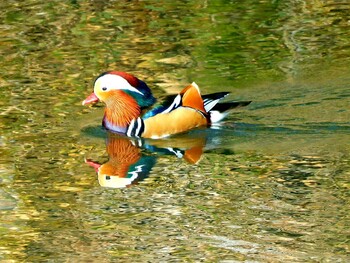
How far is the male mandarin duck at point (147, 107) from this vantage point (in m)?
11.0

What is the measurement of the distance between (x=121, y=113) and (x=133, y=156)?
86 centimetres

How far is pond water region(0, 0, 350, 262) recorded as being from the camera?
319 inches

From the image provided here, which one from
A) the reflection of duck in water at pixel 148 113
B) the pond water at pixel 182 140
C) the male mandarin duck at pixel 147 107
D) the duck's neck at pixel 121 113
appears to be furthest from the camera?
the duck's neck at pixel 121 113

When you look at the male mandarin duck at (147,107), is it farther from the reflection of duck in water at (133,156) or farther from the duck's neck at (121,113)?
the reflection of duck in water at (133,156)

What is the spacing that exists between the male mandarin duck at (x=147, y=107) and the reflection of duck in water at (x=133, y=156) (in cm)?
13

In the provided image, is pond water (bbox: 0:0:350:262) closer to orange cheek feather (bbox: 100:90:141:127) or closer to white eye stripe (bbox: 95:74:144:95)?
orange cheek feather (bbox: 100:90:141:127)

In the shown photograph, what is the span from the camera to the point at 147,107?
1112 centimetres

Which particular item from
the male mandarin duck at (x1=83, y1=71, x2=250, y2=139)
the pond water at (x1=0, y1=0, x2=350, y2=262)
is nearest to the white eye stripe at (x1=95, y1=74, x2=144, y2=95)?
the male mandarin duck at (x1=83, y1=71, x2=250, y2=139)

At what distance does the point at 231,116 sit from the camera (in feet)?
37.6

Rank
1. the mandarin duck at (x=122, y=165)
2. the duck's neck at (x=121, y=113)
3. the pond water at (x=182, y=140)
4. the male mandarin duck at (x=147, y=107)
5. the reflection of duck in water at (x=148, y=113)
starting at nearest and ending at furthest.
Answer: the pond water at (x=182, y=140), the mandarin duck at (x=122, y=165), the reflection of duck in water at (x=148, y=113), the male mandarin duck at (x=147, y=107), the duck's neck at (x=121, y=113)

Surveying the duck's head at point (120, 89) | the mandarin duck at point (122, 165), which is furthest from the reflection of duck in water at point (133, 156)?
the duck's head at point (120, 89)

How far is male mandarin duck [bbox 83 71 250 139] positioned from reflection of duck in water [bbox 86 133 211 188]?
130mm

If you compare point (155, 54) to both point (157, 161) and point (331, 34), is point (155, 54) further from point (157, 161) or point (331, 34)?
point (157, 161)

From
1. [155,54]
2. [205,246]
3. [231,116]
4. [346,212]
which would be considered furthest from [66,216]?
[155,54]
